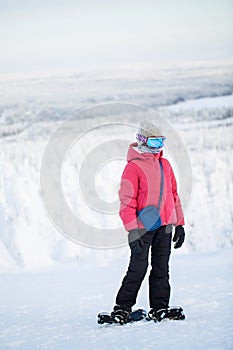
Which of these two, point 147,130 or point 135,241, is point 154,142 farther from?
point 135,241

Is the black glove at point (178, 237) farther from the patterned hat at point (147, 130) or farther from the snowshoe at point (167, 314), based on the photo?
the patterned hat at point (147, 130)

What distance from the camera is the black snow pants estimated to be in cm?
321

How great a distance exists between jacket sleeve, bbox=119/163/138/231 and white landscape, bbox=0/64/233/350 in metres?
0.66

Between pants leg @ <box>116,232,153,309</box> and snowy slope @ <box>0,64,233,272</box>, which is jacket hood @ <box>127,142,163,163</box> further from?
snowy slope @ <box>0,64,233,272</box>

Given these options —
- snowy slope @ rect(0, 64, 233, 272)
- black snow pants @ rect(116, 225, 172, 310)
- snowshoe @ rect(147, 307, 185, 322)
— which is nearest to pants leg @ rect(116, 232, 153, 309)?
black snow pants @ rect(116, 225, 172, 310)

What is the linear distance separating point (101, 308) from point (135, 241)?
2.98 ft

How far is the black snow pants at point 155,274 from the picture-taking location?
10.5ft

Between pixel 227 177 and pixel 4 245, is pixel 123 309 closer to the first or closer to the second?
pixel 4 245

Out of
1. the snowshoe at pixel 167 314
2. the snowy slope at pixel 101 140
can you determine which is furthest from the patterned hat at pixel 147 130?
the snowy slope at pixel 101 140

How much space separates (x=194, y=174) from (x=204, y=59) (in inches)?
128

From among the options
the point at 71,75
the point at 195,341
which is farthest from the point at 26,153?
the point at 195,341

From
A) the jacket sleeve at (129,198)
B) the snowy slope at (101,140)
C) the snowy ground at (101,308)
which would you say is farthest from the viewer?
the snowy slope at (101,140)

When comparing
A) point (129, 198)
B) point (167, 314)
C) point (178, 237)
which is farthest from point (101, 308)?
point (129, 198)

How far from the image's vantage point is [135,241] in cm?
306
